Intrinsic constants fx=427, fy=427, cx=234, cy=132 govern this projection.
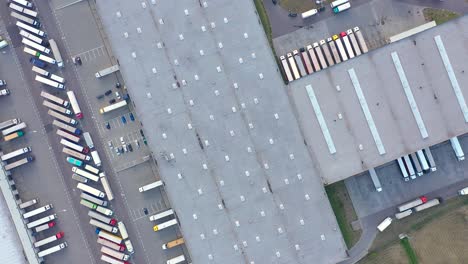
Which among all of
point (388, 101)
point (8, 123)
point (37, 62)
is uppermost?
point (37, 62)

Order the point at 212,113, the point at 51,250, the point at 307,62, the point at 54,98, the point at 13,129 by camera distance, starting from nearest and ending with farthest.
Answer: the point at 212,113 → the point at 307,62 → the point at 13,129 → the point at 51,250 → the point at 54,98

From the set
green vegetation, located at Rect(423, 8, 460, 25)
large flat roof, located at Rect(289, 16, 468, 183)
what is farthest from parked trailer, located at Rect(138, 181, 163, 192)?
green vegetation, located at Rect(423, 8, 460, 25)

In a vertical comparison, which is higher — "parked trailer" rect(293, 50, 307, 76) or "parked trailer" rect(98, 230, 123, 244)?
"parked trailer" rect(293, 50, 307, 76)

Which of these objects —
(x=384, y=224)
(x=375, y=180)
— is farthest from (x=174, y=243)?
(x=384, y=224)

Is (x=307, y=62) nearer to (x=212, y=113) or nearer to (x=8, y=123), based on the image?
(x=212, y=113)

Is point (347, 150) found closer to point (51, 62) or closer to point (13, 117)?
point (51, 62)

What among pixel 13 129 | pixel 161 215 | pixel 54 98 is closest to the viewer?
pixel 161 215

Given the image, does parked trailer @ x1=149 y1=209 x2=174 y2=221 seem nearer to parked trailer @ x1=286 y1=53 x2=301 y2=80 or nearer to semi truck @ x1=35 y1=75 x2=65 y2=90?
semi truck @ x1=35 y1=75 x2=65 y2=90
